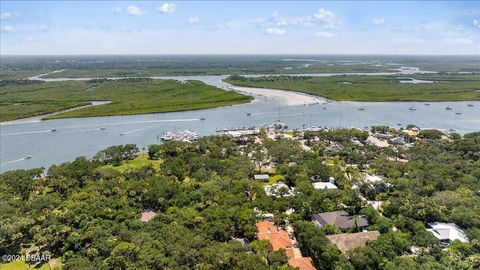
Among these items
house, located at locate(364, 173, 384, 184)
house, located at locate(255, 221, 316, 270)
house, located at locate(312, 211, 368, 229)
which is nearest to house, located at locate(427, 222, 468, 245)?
house, located at locate(312, 211, 368, 229)

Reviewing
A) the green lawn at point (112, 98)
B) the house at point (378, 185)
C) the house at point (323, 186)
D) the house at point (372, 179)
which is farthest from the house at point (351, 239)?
the green lawn at point (112, 98)

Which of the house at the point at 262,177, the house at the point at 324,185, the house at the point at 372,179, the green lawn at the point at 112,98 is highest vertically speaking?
the green lawn at the point at 112,98

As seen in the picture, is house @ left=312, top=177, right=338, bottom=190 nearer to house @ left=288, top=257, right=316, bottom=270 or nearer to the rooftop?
the rooftop

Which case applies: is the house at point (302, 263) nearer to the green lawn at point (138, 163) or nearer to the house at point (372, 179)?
the house at point (372, 179)

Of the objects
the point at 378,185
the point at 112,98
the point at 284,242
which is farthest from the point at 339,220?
the point at 112,98

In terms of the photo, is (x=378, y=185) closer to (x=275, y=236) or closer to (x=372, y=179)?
(x=372, y=179)

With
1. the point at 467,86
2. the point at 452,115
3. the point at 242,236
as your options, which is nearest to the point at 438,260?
the point at 242,236

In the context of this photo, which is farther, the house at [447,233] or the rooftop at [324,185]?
the rooftop at [324,185]
